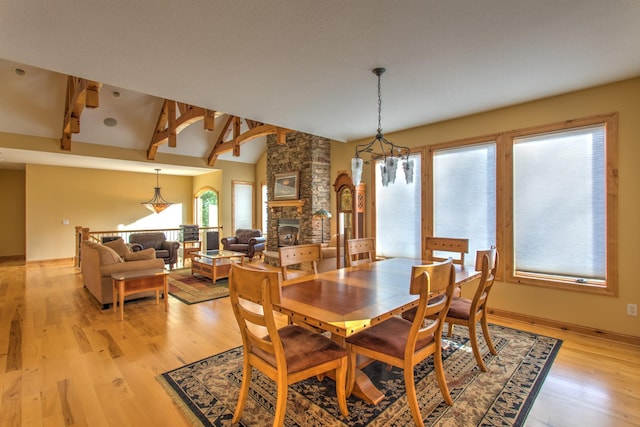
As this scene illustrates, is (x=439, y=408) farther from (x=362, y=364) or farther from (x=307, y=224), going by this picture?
(x=307, y=224)

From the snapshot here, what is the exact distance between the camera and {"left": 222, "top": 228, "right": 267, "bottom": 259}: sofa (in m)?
7.79

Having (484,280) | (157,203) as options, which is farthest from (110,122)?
(484,280)

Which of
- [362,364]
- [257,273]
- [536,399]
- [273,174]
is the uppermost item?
[273,174]

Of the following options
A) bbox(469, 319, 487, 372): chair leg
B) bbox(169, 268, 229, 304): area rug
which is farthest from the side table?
bbox(469, 319, 487, 372): chair leg

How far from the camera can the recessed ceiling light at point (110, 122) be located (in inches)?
273

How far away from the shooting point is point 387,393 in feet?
7.37

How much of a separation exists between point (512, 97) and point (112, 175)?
10.2 meters

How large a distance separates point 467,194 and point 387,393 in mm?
2929

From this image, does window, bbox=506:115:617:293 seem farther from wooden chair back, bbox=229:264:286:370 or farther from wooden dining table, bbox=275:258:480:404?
wooden chair back, bbox=229:264:286:370

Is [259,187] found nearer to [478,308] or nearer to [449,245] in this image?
[449,245]

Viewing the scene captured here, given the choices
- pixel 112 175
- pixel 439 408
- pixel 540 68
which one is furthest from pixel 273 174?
pixel 439 408

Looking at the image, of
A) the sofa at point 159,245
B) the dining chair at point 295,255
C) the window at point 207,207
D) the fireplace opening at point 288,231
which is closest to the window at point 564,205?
the dining chair at point 295,255

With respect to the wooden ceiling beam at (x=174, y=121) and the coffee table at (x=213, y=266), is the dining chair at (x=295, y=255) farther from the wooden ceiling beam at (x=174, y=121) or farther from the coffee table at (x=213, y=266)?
the wooden ceiling beam at (x=174, y=121)

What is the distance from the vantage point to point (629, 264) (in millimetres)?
3072
